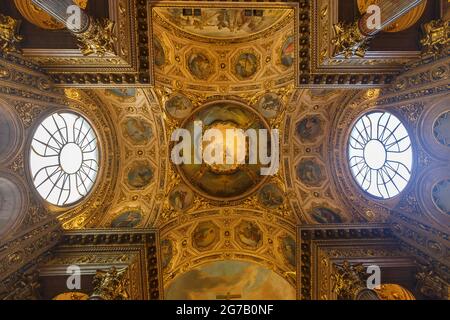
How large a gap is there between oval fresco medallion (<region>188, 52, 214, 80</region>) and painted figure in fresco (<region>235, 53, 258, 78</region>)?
1332 millimetres

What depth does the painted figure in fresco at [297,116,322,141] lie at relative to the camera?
15273mm

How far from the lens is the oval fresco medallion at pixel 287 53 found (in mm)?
13828

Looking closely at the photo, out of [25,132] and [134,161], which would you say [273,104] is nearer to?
[134,161]

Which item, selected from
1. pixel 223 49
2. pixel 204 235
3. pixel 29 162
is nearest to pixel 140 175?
pixel 204 235

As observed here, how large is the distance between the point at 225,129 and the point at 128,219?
20.9ft

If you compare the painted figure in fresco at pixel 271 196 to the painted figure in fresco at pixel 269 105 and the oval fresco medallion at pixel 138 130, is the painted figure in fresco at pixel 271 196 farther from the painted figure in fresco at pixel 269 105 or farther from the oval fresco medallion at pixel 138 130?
the oval fresco medallion at pixel 138 130

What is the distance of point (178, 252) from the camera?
52.7 feet

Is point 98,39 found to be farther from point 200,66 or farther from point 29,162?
point 200,66

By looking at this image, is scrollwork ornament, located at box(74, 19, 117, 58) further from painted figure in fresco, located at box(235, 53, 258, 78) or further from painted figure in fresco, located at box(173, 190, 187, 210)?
painted figure in fresco, located at box(173, 190, 187, 210)

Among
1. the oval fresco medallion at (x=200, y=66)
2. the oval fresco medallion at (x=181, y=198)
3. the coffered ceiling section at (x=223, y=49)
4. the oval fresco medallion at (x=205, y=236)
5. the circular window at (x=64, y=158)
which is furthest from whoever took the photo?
the oval fresco medallion at (x=205, y=236)

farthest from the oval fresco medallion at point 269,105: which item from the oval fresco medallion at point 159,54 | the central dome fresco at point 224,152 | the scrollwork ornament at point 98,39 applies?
the scrollwork ornament at point 98,39

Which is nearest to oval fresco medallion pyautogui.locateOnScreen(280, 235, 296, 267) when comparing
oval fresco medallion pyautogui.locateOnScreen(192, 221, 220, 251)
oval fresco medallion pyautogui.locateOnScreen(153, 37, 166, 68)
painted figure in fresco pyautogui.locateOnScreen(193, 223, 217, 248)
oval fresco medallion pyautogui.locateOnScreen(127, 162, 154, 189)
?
oval fresco medallion pyautogui.locateOnScreen(192, 221, 220, 251)

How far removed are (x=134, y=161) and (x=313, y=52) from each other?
948 centimetres
